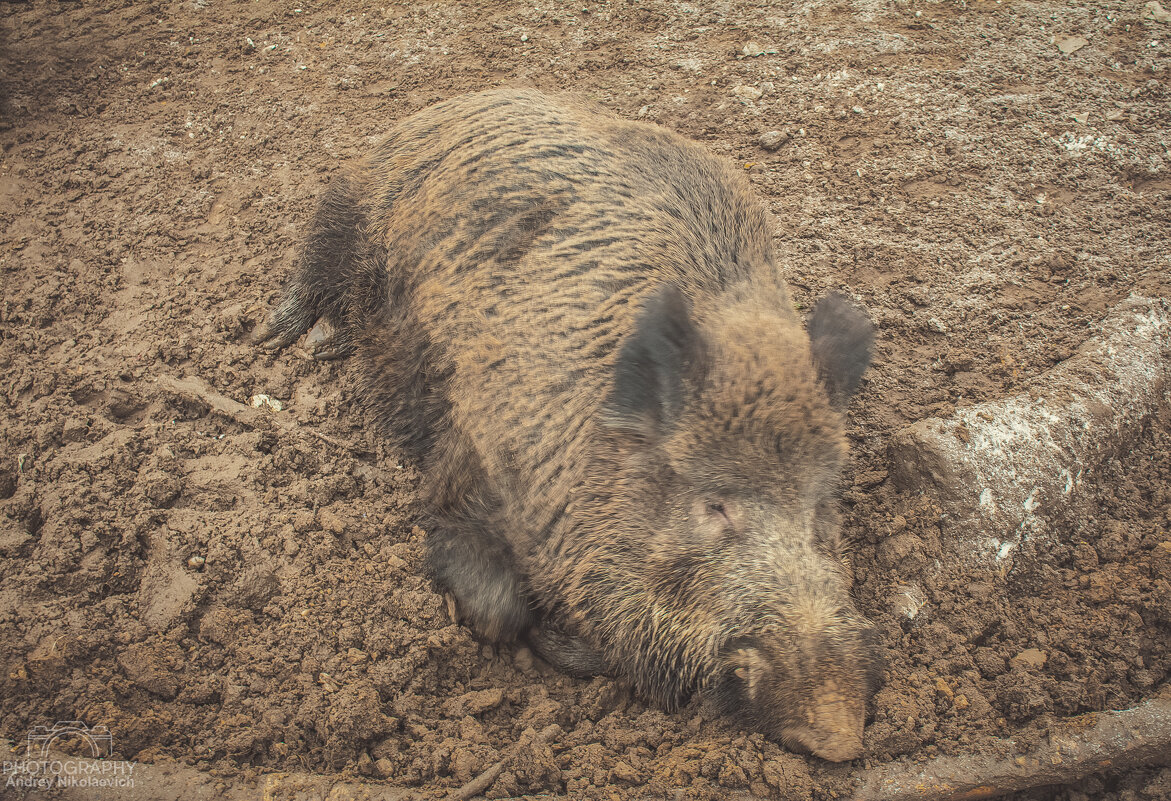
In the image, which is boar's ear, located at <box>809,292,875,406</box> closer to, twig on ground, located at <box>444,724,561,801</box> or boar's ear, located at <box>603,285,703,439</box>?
boar's ear, located at <box>603,285,703,439</box>

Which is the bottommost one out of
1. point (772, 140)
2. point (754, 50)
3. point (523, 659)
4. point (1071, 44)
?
point (523, 659)

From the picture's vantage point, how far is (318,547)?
120 inches

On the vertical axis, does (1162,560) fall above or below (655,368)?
below

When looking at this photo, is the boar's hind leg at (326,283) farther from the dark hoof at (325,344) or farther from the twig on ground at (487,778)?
the twig on ground at (487,778)

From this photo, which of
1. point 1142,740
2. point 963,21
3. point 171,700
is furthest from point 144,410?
point 963,21

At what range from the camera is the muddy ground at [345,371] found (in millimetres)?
2455

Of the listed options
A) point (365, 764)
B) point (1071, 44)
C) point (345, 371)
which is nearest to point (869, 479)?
point (365, 764)

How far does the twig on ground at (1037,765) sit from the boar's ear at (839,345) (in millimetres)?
1209

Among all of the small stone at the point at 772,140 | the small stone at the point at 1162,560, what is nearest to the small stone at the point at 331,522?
the small stone at the point at 1162,560

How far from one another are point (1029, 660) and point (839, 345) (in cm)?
128

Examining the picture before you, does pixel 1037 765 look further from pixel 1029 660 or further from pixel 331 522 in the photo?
pixel 331 522

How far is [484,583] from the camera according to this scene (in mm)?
2986

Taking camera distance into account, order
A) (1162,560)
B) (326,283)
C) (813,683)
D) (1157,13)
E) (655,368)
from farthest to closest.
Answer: (1157,13)
(326,283)
(1162,560)
(655,368)
(813,683)

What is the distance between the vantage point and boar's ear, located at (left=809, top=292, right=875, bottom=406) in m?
2.70
